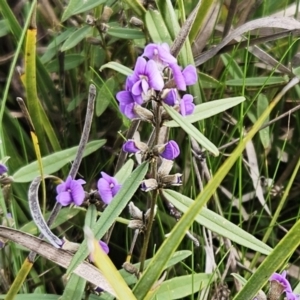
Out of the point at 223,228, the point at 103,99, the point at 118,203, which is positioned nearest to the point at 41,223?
the point at 118,203

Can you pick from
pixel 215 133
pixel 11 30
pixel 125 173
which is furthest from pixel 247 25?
pixel 11 30

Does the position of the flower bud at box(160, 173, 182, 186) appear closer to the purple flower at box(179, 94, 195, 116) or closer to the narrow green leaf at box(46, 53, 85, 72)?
the purple flower at box(179, 94, 195, 116)

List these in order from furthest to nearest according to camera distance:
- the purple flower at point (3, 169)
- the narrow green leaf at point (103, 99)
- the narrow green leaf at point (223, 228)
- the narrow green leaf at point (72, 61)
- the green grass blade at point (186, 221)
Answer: the narrow green leaf at point (72, 61) → the narrow green leaf at point (103, 99) → the purple flower at point (3, 169) → the narrow green leaf at point (223, 228) → the green grass blade at point (186, 221)

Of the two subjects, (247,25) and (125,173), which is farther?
(247,25)

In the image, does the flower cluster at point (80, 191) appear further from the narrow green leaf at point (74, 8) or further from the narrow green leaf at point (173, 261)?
the narrow green leaf at point (74, 8)

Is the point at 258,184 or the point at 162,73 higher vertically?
the point at 162,73

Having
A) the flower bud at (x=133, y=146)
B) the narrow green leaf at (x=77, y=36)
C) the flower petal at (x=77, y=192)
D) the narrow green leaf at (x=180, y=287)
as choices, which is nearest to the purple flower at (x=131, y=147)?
the flower bud at (x=133, y=146)

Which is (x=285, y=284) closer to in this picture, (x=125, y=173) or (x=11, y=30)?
(x=125, y=173)

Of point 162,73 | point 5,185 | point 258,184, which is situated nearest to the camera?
point 162,73

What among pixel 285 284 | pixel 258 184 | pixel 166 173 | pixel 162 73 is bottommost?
pixel 258 184
